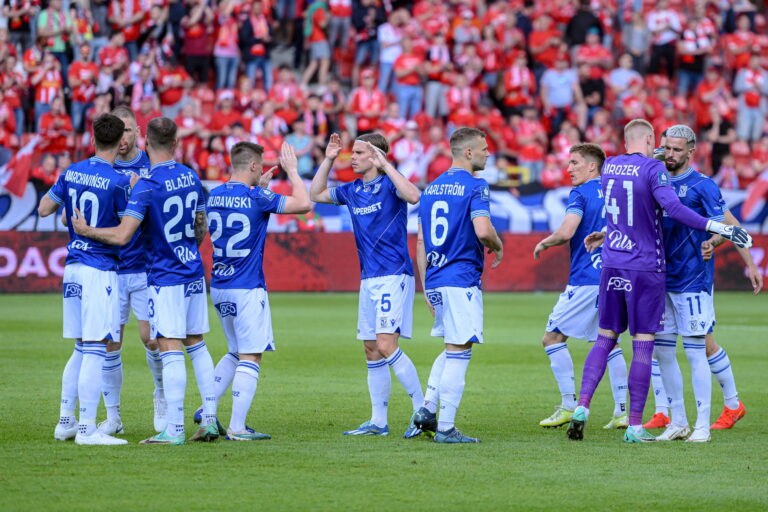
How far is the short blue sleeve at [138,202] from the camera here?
8445mm

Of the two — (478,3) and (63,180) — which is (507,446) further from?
(478,3)

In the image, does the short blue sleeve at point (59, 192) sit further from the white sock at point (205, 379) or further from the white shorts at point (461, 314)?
the white shorts at point (461, 314)

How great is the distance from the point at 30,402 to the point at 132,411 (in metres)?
1.01

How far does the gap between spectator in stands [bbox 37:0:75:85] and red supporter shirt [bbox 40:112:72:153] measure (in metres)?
1.44

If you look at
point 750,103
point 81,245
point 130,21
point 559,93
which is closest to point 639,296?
point 81,245

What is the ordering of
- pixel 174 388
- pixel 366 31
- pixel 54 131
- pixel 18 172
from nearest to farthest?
pixel 174 388
pixel 18 172
pixel 54 131
pixel 366 31

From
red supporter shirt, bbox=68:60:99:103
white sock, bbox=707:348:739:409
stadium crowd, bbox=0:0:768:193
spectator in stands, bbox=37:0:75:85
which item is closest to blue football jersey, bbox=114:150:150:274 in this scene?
white sock, bbox=707:348:739:409

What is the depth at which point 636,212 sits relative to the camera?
8828 mm

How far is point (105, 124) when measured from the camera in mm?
8602

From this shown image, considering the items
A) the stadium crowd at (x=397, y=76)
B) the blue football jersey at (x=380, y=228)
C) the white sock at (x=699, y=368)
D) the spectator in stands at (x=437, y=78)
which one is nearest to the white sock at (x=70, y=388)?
the blue football jersey at (x=380, y=228)

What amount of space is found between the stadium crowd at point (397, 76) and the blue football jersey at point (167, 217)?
1440 cm

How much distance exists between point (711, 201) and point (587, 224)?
3.91ft

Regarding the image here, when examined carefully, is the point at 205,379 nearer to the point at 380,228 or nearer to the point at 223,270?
the point at 223,270

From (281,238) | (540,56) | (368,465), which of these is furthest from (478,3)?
(368,465)
